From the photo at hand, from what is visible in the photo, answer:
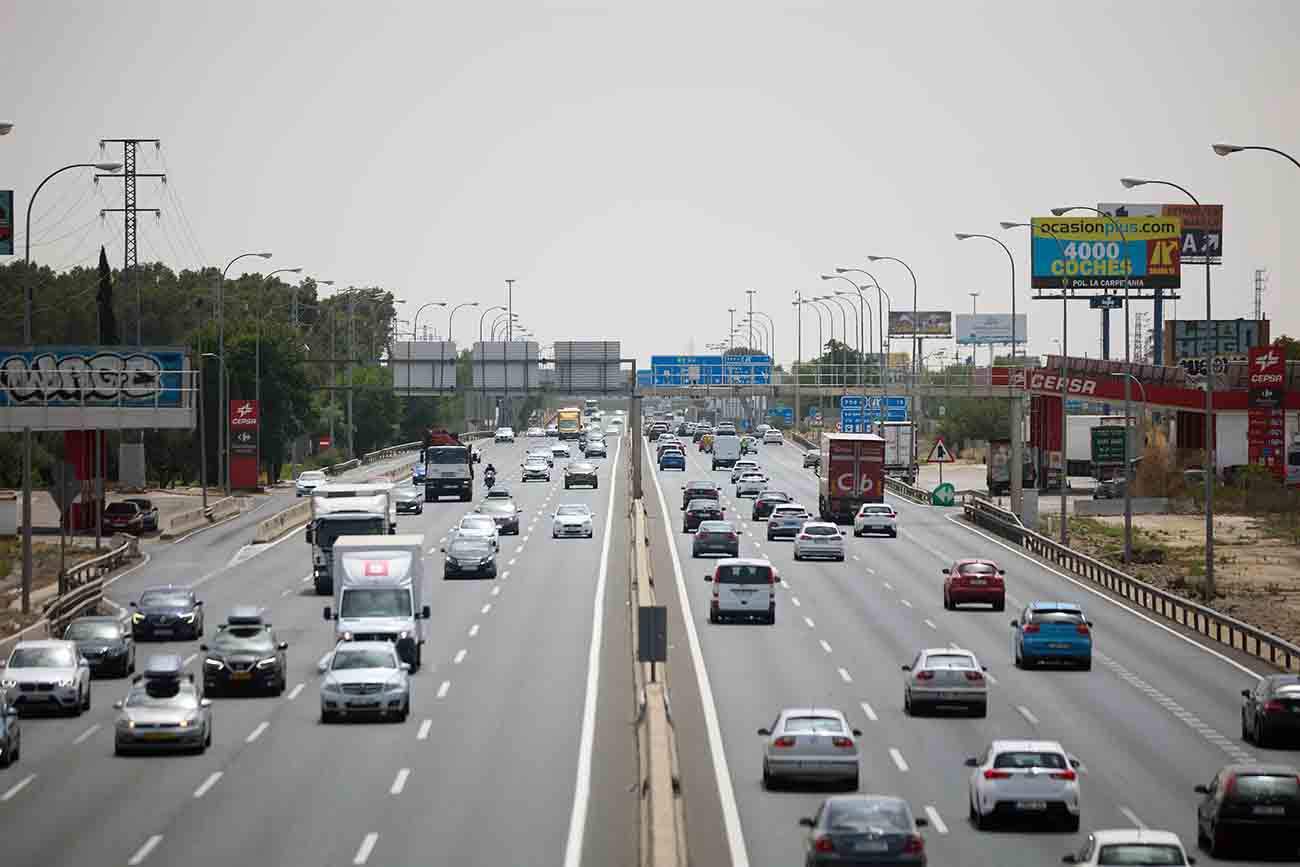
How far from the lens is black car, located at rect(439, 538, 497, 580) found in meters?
71.0

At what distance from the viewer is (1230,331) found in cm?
16225

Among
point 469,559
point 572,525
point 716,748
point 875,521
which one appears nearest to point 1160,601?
point 469,559

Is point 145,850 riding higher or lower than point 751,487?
lower

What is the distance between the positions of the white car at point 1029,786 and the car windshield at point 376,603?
70.2 feet

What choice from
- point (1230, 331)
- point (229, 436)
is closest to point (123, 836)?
point (229, 436)

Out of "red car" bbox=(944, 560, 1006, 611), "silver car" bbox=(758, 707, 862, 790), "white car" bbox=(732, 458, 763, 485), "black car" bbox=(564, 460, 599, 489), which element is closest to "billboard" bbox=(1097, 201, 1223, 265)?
"white car" bbox=(732, 458, 763, 485)

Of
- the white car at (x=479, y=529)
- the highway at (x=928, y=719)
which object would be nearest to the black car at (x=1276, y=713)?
the highway at (x=928, y=719)

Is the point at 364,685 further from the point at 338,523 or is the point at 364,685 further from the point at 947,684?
the point at 338,523

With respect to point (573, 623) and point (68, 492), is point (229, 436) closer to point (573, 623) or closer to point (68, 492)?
point (68, 492)

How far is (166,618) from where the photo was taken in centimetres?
5506

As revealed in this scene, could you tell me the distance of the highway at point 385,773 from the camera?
27984 mm

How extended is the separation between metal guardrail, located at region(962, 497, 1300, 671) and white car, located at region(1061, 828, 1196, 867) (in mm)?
25227

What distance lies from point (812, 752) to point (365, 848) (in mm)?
7301

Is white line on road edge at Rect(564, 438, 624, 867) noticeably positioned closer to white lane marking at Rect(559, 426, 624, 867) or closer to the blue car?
white lane marking at Rect(559, 426, 624, 867)
